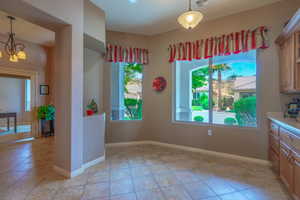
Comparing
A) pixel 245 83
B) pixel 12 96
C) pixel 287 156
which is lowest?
pixel 287 156

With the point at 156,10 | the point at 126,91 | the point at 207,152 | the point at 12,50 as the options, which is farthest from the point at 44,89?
the point at 207,152

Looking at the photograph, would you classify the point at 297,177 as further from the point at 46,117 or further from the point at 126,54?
the point at 46,117

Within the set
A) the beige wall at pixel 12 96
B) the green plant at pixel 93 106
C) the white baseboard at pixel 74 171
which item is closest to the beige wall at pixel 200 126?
the green plant at pixel 93 106

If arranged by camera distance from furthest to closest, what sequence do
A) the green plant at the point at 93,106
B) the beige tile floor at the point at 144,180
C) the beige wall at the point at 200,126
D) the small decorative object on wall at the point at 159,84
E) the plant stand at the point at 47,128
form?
the plant stand at the point at 47,128 < the small decorative object on wall at the point at 159,84 < the green plant at the point at 93,106 < the beige wall at the point at 200,126 < the beige tile floor at the point at 144,180

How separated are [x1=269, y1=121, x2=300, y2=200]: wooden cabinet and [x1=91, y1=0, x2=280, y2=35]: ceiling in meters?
2.29

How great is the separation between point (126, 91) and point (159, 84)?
3.02ft

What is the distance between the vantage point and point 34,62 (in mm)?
4941

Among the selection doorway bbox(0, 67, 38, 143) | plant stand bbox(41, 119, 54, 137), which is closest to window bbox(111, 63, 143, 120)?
plant stand bbox(41, 119, 54, 137)

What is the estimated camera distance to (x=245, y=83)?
3.21 metres

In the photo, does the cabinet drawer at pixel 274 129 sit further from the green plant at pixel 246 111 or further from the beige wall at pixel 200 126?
the green plant at pixel 246 111

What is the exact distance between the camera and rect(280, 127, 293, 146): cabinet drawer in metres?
1.84

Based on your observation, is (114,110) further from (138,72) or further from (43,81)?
(43,81)

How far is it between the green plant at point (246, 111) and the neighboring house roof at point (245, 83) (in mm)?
222

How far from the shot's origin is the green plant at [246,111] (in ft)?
10.2
